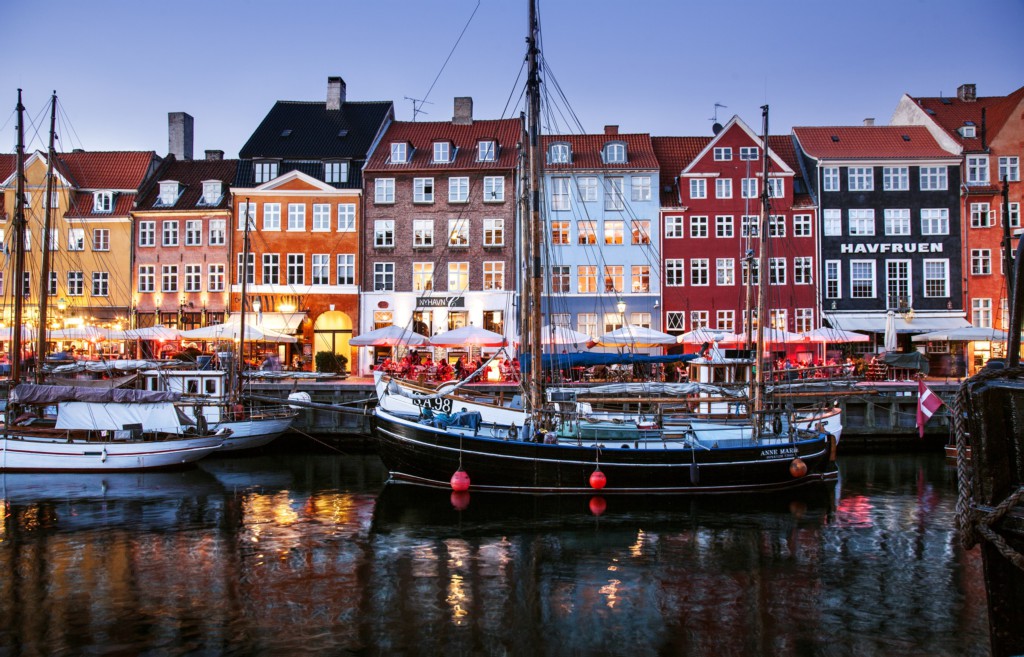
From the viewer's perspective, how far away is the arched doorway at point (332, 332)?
41844mm

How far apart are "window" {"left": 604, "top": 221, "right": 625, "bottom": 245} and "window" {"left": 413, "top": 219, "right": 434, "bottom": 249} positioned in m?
9.52

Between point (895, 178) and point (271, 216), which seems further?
point (271, 216)

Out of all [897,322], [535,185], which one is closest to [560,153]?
[897,322]

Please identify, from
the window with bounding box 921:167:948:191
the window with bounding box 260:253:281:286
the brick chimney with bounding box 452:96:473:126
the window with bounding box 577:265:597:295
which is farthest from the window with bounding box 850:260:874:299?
the window with bounding box 260:253:281:286

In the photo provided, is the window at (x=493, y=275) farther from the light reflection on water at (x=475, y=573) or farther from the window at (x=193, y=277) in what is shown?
the light reflection on water at (x=475, y=573)

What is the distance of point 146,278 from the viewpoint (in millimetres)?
43031

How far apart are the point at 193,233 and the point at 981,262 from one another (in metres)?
42.6

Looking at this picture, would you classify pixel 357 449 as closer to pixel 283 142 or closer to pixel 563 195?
pixel 563 195

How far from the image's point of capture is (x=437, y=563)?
14.8 meters

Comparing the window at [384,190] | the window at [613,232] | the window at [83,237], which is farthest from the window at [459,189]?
the window at [83,237]

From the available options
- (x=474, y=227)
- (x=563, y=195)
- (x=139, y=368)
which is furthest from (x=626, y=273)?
(x=139, y=368)

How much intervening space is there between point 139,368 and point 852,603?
86.3ft

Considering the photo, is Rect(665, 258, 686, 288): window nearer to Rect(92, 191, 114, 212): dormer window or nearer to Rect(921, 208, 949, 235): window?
Rect(921, 208, 949, 235): window

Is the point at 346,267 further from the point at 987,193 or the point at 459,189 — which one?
the point at 987,193
